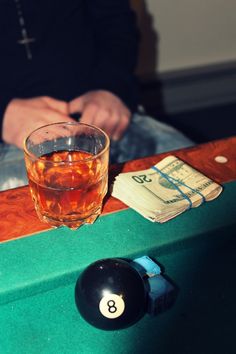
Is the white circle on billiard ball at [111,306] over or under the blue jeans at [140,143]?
over

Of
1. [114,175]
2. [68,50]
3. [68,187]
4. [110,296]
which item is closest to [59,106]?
[68,50]

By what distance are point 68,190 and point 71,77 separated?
0.71m

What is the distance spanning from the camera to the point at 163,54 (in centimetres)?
258

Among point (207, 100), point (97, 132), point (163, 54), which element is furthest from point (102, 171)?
point (207, 100)

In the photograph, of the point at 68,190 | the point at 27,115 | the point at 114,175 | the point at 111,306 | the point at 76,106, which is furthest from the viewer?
the point at 76,106

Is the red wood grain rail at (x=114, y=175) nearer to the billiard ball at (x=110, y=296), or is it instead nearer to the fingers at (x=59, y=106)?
the billiard ball at (x=110, y=296)

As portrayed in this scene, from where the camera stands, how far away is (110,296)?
0.68 m

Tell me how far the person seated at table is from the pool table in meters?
0.48

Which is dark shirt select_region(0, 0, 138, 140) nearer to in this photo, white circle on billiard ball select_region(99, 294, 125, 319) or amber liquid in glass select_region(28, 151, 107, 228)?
amber liquid in glass select_region(28, 151, 107, 228)

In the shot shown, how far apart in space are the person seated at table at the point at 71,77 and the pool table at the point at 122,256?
0.48 m

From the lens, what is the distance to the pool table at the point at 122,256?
67 cm

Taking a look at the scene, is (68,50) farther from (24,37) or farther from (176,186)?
(176,186)

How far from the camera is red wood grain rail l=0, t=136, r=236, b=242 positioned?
80 cm

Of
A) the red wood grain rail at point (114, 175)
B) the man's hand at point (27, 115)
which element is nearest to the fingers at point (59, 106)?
the man's hand at point (27, 115)
